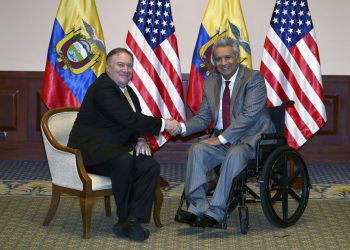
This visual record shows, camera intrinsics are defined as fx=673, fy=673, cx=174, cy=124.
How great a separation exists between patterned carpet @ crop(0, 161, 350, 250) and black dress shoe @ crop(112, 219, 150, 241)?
0.04 metres

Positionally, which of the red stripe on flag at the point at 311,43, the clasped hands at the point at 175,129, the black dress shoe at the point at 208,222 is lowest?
the black dress shoe at the point at 208,222

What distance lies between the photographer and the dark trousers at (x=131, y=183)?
4145 mm

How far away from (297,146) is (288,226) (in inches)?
67.5

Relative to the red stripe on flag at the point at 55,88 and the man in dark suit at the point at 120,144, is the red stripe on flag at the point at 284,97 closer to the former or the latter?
the red stripe on flag at the point at 55,88

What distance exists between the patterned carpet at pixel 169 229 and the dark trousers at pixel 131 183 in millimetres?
187

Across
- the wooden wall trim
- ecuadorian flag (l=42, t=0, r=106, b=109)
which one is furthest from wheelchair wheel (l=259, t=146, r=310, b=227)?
the wooden wall trim

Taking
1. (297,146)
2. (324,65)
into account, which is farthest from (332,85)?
(297,146)

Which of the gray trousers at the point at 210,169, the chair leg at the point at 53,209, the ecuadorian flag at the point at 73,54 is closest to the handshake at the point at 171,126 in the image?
the gray trousers at the point at 210,169

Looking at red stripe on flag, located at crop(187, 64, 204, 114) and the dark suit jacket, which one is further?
red stripe on flag, located at crop(187, 64, 204, 114)

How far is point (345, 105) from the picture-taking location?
7.07 metres

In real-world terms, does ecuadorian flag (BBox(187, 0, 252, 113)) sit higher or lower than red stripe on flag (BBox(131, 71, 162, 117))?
higher

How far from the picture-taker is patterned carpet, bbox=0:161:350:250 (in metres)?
4.02

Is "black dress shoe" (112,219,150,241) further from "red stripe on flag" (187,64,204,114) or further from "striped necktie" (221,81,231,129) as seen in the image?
"red stripe on flag" (187,64,204,114)

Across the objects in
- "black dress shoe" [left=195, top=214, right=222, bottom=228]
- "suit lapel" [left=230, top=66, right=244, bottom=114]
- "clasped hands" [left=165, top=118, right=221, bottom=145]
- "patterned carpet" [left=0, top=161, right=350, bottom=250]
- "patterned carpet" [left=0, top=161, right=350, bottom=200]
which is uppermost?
"suit lapel" [left=230, top=66, right=244, bottom=114]
